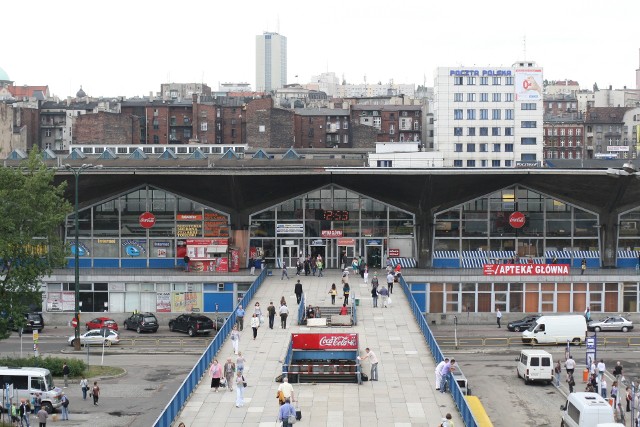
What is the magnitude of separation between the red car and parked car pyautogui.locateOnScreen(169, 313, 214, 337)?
3853mm

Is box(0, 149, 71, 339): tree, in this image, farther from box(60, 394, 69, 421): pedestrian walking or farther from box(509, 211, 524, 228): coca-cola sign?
box(509, 211, 524, 228): coca-cola sign

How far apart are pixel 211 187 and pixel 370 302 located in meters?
17.9

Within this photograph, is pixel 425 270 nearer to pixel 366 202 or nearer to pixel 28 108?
pixel 366 202

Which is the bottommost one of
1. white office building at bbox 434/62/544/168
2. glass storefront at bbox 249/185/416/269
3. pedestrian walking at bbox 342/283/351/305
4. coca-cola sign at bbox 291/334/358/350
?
coca-cola sign at bbox 291/334/358/350

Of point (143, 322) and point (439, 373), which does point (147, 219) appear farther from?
point (439, 373)

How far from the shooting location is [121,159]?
95938mm

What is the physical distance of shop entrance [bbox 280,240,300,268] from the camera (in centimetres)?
7938

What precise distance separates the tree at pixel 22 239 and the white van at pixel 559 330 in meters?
26.7

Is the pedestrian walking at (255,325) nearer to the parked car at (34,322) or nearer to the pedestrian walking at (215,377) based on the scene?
the pedestrian walking at (215,377)

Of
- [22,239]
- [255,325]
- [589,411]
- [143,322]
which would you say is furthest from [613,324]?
[22,239]

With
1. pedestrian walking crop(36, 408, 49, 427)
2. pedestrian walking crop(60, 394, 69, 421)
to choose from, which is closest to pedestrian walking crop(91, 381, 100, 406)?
pedestrian walking crop(60, 394, 69, 421)

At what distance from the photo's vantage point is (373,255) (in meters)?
79.7

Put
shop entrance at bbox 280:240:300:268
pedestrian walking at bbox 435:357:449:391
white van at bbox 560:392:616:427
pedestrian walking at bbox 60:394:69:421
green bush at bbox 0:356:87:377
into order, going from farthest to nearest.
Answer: shop entrance at bbox 280:240:300:268 < green bush at bbox 0:356:87:377 < pedestrian walking at bbox 60:394:69:421 < pedestrian walking at bbox 435:357:449:391 < white van at bbox 560:392:616:427

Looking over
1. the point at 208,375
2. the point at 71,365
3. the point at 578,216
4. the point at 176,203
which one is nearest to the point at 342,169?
the point at 176,203
